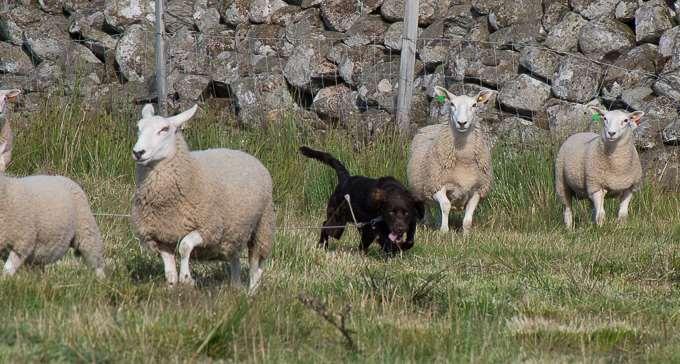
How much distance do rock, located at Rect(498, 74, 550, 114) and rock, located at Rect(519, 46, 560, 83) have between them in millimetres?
96

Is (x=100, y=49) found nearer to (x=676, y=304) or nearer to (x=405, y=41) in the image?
(x=405, y=41)

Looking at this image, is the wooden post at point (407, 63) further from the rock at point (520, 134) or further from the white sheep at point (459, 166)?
the white sheep at point (459, 166)

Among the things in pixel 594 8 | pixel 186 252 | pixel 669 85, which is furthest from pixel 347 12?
pixel 186 252

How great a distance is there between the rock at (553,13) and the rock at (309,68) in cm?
235

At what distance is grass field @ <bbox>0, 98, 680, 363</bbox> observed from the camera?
15.8 ft

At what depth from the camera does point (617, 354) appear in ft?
17.3

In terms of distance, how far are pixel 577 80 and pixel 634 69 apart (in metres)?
0.58

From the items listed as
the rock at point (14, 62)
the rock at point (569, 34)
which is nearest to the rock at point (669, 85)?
the rock at point (569, 34)

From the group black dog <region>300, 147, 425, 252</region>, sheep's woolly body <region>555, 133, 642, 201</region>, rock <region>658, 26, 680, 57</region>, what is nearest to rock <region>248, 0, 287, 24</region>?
rock <region>658, 26, 680, 57</region>

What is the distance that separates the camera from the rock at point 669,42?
12.4 metres

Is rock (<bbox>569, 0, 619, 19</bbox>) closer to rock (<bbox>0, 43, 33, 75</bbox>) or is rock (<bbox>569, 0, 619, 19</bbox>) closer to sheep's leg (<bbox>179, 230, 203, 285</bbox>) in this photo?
rock (<bbox>0, 43, 33, 75</bbox>)

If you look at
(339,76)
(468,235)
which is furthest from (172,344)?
(339,76)

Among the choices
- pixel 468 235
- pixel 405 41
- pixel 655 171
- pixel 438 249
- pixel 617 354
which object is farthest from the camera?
pixel 405 41

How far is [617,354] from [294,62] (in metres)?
8.81
